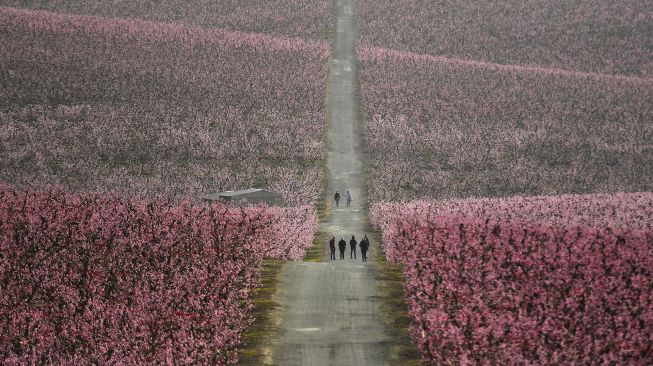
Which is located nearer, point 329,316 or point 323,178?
point 329,316

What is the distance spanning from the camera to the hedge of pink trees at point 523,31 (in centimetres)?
12988

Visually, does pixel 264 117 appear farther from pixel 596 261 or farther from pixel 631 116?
pixel 596 261

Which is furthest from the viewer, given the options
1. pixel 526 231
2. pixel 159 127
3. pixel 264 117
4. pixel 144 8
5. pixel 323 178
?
pixel 144 8

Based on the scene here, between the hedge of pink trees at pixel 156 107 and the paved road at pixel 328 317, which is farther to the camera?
the hedge of pink trees at pixel 156 107

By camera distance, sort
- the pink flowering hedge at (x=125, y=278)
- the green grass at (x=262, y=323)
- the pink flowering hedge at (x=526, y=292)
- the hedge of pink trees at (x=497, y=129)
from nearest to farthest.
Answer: the pink flowering hedge at (x=526, y=292) < the green grass at (x=262, y=323) < the pink flowering hedge at (x=125, y=278) < the hedge of pink trees at (x=497, y=129)

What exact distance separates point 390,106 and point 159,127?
2468 cm

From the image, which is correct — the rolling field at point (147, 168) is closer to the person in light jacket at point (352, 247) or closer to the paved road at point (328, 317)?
the paved road at point (328, 317)

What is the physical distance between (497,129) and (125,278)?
6651 centimetres

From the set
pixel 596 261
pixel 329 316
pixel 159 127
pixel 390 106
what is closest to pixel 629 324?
pixel 596 261

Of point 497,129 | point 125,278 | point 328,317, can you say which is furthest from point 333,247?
point 497,129

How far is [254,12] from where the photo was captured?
14788 cm

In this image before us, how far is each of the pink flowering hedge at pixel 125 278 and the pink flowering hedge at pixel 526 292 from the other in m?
6.04

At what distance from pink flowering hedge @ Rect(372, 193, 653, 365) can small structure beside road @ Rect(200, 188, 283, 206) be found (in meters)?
21.3

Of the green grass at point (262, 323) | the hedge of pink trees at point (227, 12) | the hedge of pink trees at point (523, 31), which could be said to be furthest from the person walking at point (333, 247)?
the hedge of pink trees at point (227, 12)
